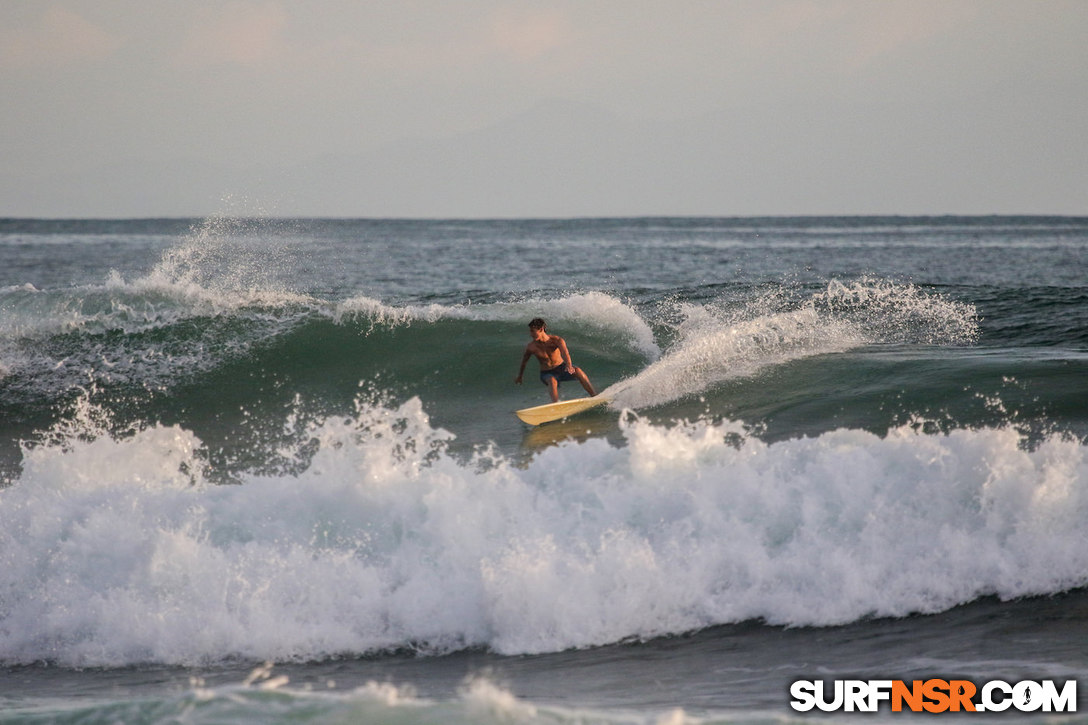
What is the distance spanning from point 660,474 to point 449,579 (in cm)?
190

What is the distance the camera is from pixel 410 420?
8859 mm

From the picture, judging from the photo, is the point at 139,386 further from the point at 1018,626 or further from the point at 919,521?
the point at 1018,626

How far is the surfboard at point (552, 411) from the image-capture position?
11742mm

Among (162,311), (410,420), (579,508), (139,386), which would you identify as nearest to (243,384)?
(139,386)

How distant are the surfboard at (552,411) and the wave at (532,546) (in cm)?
372

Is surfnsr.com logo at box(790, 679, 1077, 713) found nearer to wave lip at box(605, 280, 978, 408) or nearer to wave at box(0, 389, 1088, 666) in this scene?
wave at box(0, 389, 1088, 666)

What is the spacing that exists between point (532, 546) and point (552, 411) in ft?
16.2

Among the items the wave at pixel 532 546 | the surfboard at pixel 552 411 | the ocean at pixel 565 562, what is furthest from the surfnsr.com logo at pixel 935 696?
the surfboard at pixel 552 411

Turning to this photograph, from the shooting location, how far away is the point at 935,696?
16.6 feet

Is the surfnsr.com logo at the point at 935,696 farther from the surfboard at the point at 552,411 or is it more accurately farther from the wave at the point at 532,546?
the surfboard at the point at 552,411

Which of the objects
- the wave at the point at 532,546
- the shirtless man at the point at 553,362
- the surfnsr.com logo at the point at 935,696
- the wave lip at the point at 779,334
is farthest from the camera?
the wave lip at the point at 779,334

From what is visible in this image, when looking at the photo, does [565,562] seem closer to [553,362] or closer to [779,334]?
[553,362]

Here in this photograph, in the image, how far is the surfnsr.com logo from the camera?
482 centimetres

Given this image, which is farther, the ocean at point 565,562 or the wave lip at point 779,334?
the wave lip at point 779,334
